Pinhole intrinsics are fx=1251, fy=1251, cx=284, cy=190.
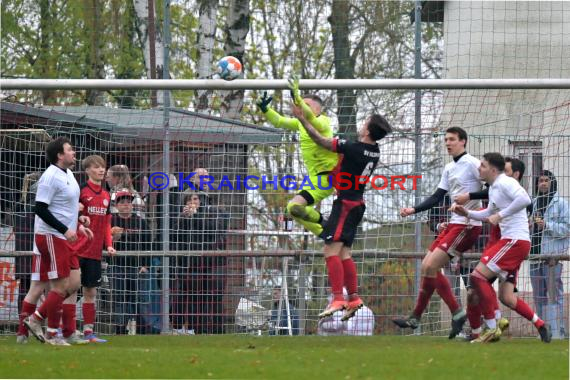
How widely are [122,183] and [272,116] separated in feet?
11.6

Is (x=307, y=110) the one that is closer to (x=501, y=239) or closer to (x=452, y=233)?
(x=452, y=233)

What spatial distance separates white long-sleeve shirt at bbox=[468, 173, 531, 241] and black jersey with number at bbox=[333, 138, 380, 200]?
1.17 meters

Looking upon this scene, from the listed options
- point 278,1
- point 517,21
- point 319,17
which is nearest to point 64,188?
point 517,21

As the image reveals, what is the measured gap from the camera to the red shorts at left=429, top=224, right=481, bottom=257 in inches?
518

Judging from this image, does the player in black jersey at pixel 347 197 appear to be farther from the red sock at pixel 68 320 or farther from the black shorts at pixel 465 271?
the black shorts at pixel 465 271

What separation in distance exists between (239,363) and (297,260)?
601cm

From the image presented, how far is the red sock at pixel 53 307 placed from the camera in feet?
41.1

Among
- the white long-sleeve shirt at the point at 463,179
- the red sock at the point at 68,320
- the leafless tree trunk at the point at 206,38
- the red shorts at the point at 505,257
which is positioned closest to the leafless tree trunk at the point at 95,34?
the leafless tree trunk at the point at 206,38

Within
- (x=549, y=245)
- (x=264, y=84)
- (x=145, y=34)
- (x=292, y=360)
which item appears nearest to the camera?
(x=292, y=360)

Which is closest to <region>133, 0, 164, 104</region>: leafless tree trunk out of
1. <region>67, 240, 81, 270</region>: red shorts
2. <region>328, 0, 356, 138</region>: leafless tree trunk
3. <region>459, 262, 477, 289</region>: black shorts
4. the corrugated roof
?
<region>328, 0, 356, 138</region>: leafless tree trunk

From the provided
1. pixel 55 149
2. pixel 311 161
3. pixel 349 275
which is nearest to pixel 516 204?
pixel 349 275

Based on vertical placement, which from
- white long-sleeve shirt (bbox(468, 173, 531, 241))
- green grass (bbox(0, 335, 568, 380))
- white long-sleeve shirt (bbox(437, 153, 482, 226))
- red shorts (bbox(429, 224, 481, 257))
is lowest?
green grass (bbox(0, 335, 568, 380))

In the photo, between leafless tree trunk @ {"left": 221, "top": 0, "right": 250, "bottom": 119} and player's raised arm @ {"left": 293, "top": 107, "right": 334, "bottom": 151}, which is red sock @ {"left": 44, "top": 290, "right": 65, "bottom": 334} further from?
leafless tree trunk @ {"left": 221, "top": 0, "right": 250, "bottom": 119}

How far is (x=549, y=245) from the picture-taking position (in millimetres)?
15594
